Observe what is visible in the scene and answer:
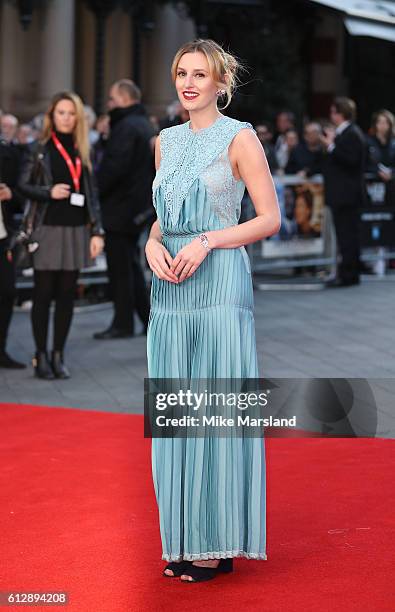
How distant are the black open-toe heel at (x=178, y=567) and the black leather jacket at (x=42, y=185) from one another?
4628 millimetres

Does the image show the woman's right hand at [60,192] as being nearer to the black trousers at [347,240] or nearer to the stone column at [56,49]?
the black trousers at [347,240]

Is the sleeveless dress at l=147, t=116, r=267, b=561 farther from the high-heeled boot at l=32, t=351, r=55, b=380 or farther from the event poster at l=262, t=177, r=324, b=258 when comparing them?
the event poster at l=262, t=177, r=324, b=258

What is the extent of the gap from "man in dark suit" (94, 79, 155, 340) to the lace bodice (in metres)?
6.34

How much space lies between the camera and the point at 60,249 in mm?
9352

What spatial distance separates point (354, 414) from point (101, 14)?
15.5 metres

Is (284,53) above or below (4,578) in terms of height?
above

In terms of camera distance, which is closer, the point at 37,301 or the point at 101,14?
the point at 37,301

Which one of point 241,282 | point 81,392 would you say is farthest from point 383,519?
point 81,392

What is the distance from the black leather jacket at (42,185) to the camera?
9.39m

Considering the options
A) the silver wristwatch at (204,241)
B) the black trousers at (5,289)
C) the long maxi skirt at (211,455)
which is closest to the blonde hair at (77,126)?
the black trousers at (5,289)

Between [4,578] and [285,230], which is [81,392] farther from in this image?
[285,230]

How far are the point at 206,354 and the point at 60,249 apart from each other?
15.0 feet

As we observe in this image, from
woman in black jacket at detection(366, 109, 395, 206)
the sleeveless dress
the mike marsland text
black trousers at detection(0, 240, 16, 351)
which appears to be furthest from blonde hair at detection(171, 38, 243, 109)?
woman in black jacket at detection(366, 109, 395, 206)

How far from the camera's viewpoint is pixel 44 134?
31.0 ft
